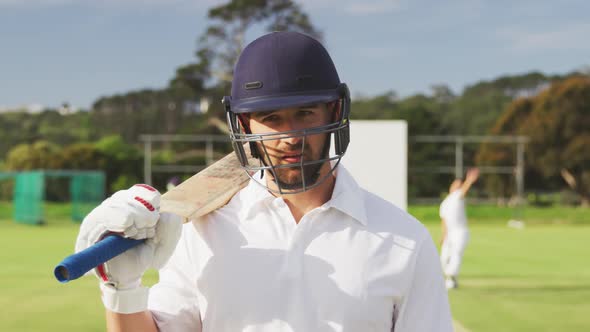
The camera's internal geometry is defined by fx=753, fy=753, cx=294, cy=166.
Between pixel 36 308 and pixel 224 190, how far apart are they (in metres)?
7.75

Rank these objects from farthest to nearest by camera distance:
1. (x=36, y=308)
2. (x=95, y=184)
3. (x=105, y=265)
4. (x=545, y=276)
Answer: (x=95, y=184) < (x=545, y=276) < (x=36, y=308) < (x=105, y=265)

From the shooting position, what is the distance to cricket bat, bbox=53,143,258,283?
173 centimetres

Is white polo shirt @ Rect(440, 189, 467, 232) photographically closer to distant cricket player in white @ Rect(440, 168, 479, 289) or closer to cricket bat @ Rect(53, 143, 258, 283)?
distant cricket player in white @ Rect(440, 168, 479, 289)

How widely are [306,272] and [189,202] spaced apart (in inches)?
16.3

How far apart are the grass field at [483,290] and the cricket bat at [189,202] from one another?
229 inches

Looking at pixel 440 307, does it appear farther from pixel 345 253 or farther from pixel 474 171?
pixel 474 171

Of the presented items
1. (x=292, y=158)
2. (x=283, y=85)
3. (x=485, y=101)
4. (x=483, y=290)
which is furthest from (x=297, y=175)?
(x=485, y=101)

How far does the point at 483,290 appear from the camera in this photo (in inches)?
434

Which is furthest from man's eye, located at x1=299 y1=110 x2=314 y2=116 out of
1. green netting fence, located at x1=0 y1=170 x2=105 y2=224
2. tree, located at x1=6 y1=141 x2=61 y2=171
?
tree, located at x1=6 y1=141 x2=61 y2=171

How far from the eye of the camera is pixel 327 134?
87.5 inches

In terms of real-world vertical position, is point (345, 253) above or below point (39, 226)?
above

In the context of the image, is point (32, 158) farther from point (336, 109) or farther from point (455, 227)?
point (336, 109)

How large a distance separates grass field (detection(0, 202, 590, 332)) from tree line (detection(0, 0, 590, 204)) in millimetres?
28864

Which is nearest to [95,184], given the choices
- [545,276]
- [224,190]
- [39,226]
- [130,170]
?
[39,226]
